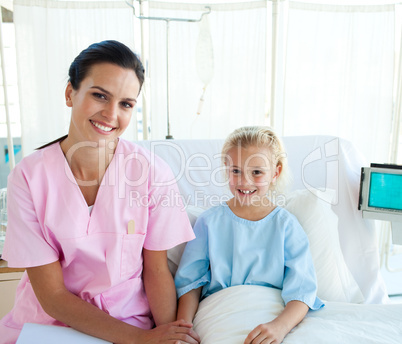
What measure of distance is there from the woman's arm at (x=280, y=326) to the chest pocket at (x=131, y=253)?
1.26ft

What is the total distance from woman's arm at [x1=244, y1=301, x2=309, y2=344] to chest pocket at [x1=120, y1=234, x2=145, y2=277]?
0.39m

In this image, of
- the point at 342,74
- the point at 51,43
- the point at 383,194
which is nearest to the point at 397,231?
the point at 383,194

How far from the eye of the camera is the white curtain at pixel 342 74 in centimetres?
254

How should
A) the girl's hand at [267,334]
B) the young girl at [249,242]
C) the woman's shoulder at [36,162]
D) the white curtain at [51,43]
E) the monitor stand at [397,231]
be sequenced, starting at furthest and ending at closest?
1. the white curtain at [51,43]
2. the monitor stand at [397,231]
3. the young girl at [249,242]
4. the woman's shoulder at [36,162]
5. the girl's hand at [267,334]

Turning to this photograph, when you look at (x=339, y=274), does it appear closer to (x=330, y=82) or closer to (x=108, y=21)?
(x=330, y=82)

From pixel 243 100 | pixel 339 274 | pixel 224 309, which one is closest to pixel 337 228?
pixel 339 274

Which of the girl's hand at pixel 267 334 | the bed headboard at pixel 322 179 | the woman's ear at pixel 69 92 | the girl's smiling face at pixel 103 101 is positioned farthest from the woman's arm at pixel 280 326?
the woman's ear at pixel 69 92

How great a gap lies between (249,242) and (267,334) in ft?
1.04

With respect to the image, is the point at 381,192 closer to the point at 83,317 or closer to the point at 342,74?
the point at 83,317

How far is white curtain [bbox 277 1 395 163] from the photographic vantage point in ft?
8.34

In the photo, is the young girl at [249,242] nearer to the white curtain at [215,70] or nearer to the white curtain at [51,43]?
the white curtain at [215,70]

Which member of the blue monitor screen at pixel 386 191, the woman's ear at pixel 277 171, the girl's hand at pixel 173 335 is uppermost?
the woman's ear at pixel 277 171

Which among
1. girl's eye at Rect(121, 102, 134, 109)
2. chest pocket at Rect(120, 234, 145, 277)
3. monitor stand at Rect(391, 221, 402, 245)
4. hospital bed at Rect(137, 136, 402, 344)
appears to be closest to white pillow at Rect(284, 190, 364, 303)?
hospital bed at Rect(137, 136, 402, 344)

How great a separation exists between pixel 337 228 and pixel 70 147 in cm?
101
